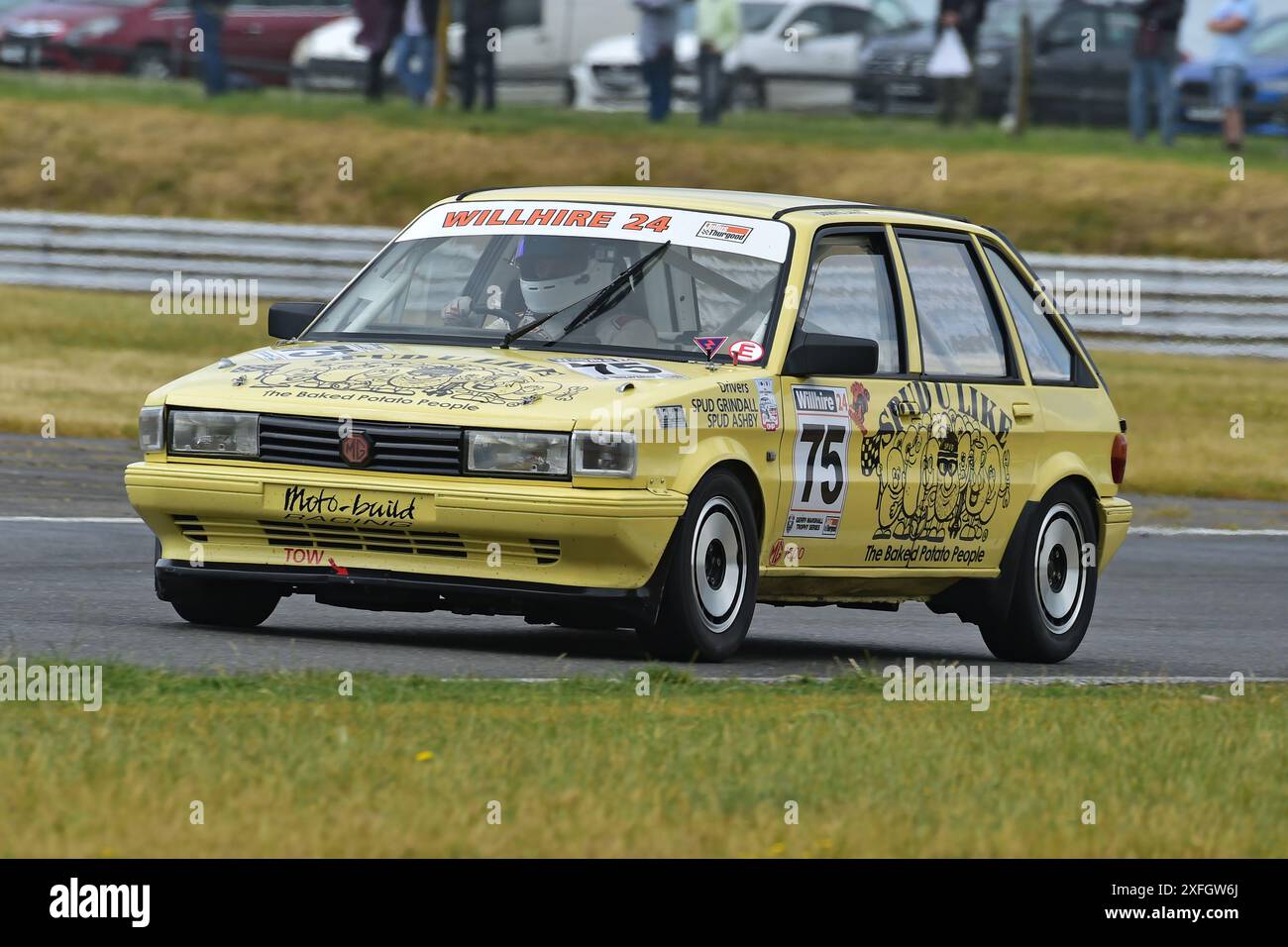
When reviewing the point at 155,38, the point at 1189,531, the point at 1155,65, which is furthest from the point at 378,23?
the point at 1189,531

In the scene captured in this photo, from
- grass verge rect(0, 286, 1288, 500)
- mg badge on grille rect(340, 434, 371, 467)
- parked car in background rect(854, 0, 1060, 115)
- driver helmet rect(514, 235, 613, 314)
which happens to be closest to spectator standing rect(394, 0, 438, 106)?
grass verge rect(0, 286, 1288, 500)

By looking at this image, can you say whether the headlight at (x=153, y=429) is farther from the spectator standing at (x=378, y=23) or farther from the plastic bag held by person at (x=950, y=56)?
the spectator standing at (x=378, y=23)

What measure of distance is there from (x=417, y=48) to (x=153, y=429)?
2133 cm

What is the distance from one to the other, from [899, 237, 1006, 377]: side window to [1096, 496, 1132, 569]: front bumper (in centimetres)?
82

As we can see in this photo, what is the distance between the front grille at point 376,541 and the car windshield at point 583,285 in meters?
0.98

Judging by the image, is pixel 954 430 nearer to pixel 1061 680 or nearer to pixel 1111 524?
pixel 1061 680

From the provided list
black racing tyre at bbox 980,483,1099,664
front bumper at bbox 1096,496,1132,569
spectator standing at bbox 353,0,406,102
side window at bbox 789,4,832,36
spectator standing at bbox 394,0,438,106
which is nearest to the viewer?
black racing tyre at bbox 980,483,1099,664

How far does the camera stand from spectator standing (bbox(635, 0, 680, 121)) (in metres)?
27.4

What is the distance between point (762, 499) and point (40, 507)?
5.97 meters

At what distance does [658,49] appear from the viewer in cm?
2817

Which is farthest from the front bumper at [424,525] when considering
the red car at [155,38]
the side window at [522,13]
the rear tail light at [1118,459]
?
the red car at [155,38]

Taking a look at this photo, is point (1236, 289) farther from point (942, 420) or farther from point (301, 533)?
point (301, 533)

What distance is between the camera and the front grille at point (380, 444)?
27.4 ft

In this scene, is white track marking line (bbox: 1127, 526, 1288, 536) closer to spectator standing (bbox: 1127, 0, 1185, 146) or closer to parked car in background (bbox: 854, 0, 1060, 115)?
spectator standing (bbox: 1127, 0, 1185, 146)
